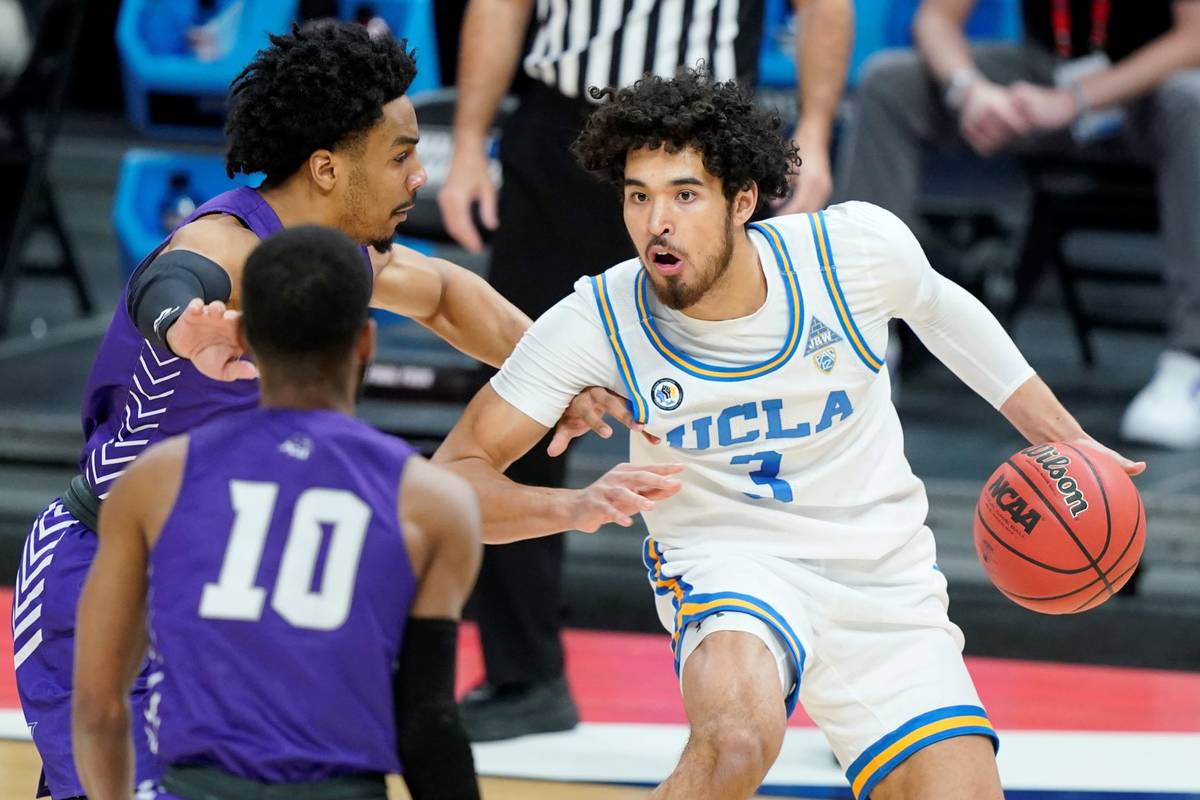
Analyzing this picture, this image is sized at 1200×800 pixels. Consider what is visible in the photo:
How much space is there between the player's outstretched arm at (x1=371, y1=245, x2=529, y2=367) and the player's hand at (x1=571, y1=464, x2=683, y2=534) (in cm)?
71

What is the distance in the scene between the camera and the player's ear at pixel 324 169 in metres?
3.23

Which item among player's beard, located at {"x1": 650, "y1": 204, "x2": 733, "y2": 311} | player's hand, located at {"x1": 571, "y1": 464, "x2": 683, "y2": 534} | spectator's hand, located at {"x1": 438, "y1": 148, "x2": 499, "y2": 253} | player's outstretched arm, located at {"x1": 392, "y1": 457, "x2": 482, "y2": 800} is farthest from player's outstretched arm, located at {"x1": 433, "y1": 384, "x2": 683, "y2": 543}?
spectator's hand, located at {"x1": 438, "y1": 148, "x2": 499, "y2": 253}

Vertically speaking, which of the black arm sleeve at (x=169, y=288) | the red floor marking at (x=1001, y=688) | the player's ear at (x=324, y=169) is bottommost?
the red floor marking at (x=1001, y=688)

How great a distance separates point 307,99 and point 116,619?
3.70 ft

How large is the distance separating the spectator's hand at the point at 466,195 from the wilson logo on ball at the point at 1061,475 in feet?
5.42

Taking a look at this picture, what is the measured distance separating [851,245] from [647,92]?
0.48m

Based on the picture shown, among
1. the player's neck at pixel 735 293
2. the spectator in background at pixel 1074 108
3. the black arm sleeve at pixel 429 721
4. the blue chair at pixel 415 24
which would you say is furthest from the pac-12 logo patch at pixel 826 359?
the blue chair at pixel 415 24

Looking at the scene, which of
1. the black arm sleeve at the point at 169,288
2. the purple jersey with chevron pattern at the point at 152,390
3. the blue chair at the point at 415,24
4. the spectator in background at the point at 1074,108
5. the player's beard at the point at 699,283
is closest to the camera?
the black arm sleeve at the point at 169,288

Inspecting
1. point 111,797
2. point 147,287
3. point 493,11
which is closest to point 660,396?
point 147,287

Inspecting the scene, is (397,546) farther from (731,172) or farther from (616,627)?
(616,627)

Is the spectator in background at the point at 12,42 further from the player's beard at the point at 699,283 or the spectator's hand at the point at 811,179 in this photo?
the player's beard at the point at 699,283

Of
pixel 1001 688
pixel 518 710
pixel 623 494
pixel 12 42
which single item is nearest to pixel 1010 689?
pixel 1001 688

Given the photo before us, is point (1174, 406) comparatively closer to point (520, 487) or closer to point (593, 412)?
point (593, 412)

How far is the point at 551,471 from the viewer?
15.1ft
